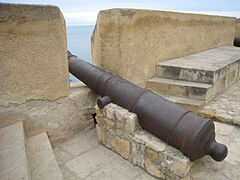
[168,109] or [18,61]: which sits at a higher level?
[18,61]

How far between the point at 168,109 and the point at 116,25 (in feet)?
5.77

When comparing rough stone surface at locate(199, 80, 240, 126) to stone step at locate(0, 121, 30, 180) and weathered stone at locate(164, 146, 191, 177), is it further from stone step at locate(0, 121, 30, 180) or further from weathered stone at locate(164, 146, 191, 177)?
stone step at locate(0, 121, 30, 180)

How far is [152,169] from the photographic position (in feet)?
7.30

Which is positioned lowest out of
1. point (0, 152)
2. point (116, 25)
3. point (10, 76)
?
point (0, 152)

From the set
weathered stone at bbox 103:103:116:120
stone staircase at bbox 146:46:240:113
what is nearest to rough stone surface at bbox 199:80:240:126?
stone staircase at bbox 146:46:240:113

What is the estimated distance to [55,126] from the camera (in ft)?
9.39

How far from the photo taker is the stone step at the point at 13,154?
1.68 m

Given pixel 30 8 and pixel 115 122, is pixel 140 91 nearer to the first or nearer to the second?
pixel 115 122

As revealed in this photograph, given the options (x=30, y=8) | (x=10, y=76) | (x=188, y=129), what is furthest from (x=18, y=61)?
(x=188, y=129)

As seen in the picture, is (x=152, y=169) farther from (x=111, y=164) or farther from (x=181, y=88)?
(x=181, y=88)

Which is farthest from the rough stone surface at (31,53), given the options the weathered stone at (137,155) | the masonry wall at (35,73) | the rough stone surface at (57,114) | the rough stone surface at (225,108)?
the rough stone surface at (225,108)

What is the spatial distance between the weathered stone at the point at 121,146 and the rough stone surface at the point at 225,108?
164 centimetres

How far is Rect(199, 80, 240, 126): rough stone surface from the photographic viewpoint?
10.7ft

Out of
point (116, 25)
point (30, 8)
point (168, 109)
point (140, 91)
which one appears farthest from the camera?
point (116, 25)
